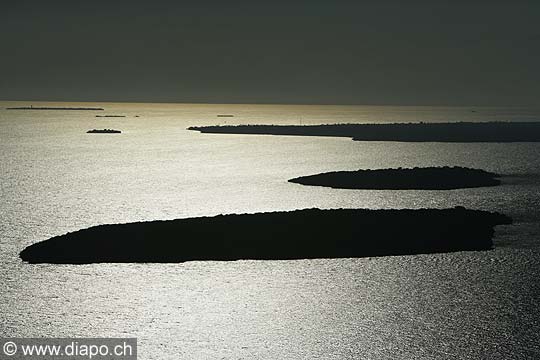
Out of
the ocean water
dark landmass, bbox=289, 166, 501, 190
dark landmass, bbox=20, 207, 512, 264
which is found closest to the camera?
the ocean water

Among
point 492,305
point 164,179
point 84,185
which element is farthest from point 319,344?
point 164,179

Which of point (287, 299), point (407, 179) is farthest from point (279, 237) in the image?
A: point (407, 179)

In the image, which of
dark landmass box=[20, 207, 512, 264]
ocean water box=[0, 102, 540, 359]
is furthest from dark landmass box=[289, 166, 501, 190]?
dark landmass box=[20, 207, 512, 264]

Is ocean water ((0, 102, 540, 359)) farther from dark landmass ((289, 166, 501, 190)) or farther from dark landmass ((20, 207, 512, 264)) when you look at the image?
dark landmass ((289, 166, 501, 190))

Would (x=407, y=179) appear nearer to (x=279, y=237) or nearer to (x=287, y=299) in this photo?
(x=279, y=237)

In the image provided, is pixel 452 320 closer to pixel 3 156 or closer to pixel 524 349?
pixel 524 349

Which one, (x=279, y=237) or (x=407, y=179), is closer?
(x=279, y=237)
